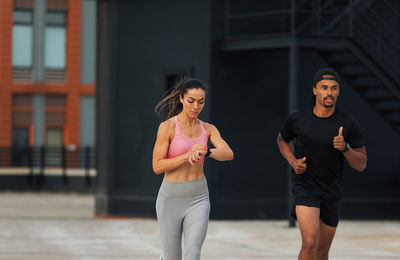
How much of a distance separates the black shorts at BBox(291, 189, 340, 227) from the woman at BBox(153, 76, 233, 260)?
1.07m

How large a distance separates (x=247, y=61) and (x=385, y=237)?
4.75 meters

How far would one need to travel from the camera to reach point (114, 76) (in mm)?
17281

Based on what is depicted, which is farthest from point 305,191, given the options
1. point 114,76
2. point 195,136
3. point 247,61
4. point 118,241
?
point 114,76

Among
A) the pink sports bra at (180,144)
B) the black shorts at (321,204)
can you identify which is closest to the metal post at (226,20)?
the black shorts at (321,204)

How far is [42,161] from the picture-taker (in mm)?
28344

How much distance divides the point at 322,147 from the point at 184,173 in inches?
53.2

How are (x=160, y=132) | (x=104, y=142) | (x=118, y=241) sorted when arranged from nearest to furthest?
(x=160, y=132) < (x=118, y=241) < (x=104, y=142)

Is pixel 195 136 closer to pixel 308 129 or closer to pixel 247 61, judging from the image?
pixel 308 129

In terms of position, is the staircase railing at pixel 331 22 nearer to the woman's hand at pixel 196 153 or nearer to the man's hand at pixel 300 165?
the man's hand at pixel 300 165

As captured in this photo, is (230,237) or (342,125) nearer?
(342,125)

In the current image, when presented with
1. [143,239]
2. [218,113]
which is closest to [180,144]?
[143,239]

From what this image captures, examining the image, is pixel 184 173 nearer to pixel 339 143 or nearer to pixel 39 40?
pixel 339 143

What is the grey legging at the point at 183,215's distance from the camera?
613cm

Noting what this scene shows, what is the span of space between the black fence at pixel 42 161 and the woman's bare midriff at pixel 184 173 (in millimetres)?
21851
